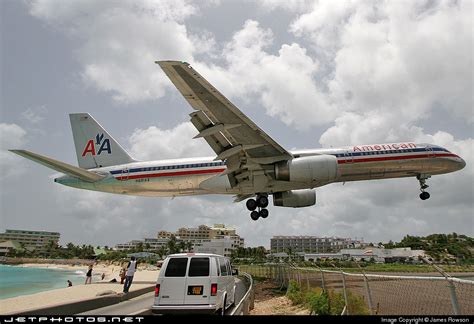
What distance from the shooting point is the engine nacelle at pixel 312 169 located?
23312mm

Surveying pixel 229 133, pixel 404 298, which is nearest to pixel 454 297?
pixel 404 298

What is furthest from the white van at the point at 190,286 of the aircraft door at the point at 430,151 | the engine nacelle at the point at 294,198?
the aircraft door at the point at 430,151

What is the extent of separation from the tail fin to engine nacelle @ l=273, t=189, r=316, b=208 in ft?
39.4

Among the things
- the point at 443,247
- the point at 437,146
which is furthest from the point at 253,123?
the point at 443,247

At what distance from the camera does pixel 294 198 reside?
29.2 m

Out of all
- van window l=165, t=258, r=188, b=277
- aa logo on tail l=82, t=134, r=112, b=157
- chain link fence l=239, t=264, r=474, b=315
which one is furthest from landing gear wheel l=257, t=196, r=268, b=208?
van window l=165, t=258, r=188, b=277

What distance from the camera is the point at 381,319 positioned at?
22.3 ft

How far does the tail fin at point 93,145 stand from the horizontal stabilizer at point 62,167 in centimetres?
258

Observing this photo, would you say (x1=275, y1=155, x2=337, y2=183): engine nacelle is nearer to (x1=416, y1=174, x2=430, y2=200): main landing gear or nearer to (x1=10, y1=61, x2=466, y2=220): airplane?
(x1=10, y1=61, x2=466, y2=220): airplane

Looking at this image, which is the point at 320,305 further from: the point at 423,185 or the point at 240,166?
the point at 423,185

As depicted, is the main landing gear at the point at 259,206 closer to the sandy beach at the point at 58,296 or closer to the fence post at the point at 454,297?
the sandy beach at the point at 58,296

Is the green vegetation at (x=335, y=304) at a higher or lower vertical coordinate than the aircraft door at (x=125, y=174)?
lower

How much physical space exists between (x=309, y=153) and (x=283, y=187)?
3029 mm

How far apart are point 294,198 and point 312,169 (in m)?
6.42
